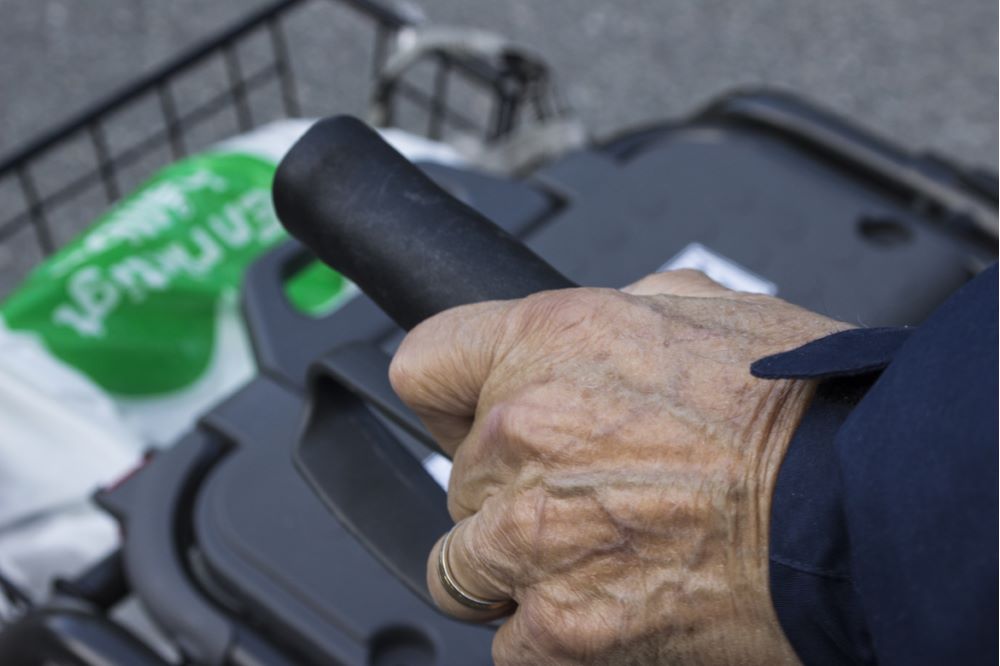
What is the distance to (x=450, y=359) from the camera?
1.97 ft

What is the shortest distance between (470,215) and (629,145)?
0.50 meters

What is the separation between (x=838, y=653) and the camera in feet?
1.69

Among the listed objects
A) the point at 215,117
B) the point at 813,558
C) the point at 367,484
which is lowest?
the point at 215,117

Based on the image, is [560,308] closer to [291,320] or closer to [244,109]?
[291,320]

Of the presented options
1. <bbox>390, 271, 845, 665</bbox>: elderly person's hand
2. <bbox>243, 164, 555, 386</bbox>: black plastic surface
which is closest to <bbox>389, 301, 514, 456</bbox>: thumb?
<bbox>390, 271, 845, 665</bbox>: elderly person's hand

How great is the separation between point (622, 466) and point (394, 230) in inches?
7.4

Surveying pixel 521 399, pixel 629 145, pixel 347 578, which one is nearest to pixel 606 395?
pixel 521 399

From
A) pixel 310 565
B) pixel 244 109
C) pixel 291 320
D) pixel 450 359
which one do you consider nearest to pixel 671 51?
pixel 244 109

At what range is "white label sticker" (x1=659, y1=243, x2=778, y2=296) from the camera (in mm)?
950

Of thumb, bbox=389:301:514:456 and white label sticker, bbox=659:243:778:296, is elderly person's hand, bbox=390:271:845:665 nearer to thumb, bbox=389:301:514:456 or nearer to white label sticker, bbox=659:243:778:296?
thumb, bbox=389:301:514:456

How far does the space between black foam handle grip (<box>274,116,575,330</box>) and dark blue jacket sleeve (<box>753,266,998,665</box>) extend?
16cm

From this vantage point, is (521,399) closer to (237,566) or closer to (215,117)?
(237,566)

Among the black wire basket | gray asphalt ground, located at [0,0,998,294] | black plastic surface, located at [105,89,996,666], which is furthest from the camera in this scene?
gray asphalt ground, located at [0,0,998,294]

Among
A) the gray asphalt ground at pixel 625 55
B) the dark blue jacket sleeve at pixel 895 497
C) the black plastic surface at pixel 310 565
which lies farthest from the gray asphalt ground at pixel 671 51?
the dark blue jacket sleeve at pixel 895 497
